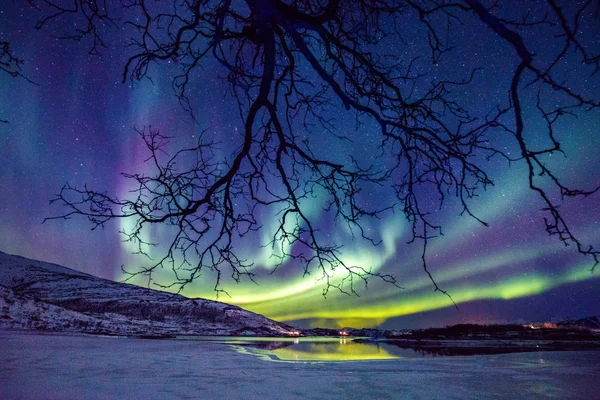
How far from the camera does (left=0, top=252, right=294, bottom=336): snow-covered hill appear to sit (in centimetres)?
1895

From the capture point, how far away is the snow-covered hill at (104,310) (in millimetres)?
18953

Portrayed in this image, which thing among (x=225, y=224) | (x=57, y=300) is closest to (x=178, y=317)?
(x=57, y=300)

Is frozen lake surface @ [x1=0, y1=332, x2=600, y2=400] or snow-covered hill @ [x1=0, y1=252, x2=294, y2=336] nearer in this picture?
frozen lake surface @ [x1=0, y1=332, x2=600, y2=400]

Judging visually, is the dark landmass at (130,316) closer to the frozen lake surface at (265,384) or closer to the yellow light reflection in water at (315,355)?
the yellow light reflection in water at (315,355)

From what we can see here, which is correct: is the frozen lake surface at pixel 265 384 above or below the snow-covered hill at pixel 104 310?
below

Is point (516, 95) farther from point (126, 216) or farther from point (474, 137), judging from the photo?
point (126, 216)

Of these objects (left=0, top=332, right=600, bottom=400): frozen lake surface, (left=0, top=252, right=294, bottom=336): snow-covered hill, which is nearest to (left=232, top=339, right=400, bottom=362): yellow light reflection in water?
(left=0, top=332, right=600, bottom=400): frozen lake surface

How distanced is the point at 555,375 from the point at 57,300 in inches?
2716

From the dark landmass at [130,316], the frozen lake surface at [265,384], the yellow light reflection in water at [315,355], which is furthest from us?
the dark landmass at [130,316]

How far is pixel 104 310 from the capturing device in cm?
5469

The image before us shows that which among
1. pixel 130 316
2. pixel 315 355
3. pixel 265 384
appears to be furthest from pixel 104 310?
pixel 265 384

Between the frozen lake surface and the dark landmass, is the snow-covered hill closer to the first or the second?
the dark landmass

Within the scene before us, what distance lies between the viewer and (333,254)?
423cm

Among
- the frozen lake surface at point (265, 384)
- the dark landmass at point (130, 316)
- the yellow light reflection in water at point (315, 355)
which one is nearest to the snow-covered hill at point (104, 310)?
the dark landmass at point (130, 316)
